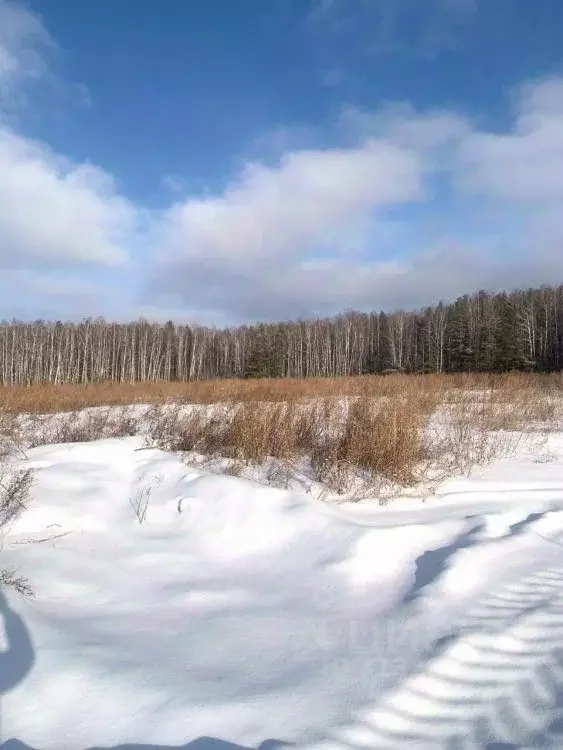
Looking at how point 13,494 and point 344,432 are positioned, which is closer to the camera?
point 13,494

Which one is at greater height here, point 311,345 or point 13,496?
point 311,345

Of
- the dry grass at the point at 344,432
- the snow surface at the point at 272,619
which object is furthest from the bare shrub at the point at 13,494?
the dry grass at the point at 344,432

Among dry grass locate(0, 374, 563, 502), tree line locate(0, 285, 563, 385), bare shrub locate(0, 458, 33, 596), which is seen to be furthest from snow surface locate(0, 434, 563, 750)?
tree line locate(0, 285, 563, 385)

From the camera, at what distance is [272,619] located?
239cm

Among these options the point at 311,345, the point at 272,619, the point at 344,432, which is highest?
the point at 311,345

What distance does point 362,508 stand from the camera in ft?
13.3

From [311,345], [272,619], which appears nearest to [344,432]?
[272,619]

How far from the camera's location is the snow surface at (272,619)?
5.36ft

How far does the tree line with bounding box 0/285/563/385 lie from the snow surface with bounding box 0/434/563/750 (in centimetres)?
3775

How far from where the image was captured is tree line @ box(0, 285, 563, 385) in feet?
130

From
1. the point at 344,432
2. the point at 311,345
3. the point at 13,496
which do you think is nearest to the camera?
the point at 13,496

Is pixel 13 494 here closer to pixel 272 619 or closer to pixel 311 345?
pixel 272 619

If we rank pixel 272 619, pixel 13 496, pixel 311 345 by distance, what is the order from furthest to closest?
pixel 311 345
pixel 13 496
pixel 272 619

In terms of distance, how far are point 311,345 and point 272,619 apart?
50759 mm
